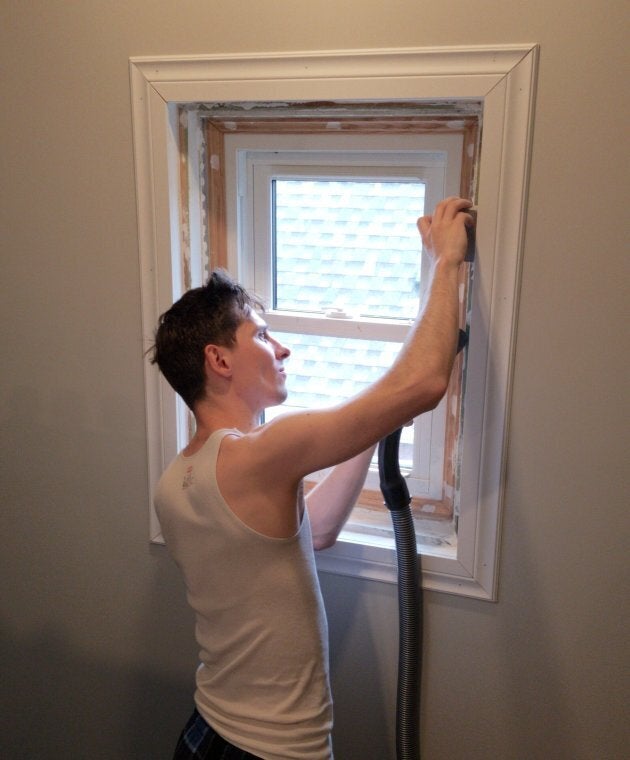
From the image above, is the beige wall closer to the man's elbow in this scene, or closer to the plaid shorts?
the man's elbow

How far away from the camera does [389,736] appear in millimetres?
1610

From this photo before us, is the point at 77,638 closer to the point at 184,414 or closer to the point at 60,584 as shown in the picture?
the point at 60,584

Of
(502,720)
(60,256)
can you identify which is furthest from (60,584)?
(502,720)

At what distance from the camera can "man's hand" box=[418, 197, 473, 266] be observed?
123 cm

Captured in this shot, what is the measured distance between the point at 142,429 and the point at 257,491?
1.97 ft

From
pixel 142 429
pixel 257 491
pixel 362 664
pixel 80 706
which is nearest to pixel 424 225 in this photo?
pixel 257 491

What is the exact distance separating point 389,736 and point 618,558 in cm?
70

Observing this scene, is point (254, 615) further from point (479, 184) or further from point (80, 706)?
point (80, 706)

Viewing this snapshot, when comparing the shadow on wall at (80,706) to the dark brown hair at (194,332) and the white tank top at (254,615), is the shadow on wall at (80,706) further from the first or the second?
the dark brown hair at (194,332)

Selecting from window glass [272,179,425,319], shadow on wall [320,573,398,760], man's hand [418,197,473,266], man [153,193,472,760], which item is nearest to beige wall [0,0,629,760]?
shadow on wall [320,573,398,760]

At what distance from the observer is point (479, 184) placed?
129cm

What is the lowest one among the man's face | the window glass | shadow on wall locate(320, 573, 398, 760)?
shadow on wall locate(320, 573, 398, 760)

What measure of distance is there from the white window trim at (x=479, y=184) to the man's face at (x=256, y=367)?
13.3 inches

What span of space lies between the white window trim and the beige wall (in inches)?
1.2
